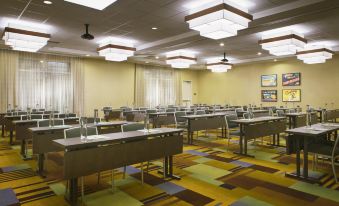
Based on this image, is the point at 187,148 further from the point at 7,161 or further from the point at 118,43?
the point at 118,43

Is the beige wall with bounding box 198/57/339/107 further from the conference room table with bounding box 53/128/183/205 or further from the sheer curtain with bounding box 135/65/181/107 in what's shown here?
the conference room table with bounding box 53/128/183/205

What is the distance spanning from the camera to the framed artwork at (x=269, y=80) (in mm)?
13742

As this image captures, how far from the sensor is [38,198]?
3293 mm

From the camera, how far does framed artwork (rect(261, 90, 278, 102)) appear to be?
13.7m

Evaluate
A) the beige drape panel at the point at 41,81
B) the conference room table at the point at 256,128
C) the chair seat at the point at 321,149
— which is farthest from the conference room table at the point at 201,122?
the beige drape panel at the point at 41,81

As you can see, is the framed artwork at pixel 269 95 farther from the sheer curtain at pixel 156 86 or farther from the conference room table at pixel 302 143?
the conference room table at pixel 302 143

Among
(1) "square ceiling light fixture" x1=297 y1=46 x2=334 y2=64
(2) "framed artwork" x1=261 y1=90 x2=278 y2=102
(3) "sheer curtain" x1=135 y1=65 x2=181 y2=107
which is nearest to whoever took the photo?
(1) "square ceiling light fixture" x1=297 y1=46 x2=334 y2=64

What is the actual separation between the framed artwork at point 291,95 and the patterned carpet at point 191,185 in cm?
871

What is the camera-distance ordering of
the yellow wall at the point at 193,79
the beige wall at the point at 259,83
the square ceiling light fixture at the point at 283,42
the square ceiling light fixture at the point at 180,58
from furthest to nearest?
the yellow wall at the point at 193,79, the beige wall at the point at 259,83, the square ceiling light fixture at the point at 180,58, the square ceiling light fixture at the point at 283,42

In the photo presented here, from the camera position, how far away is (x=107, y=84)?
1328 centimetres

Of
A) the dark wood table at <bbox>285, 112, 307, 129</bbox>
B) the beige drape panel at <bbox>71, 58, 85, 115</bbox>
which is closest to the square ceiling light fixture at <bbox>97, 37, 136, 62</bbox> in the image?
the beige drape panel at <bbox>71, 58, 85, 115</bbox>

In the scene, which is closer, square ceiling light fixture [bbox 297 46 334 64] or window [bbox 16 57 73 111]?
square ceiling light fixture [bbox 297 46 334 64]

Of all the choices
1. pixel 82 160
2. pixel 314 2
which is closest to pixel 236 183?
pixel 82 160

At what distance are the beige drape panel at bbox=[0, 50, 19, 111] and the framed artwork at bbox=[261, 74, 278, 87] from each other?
12764mm
